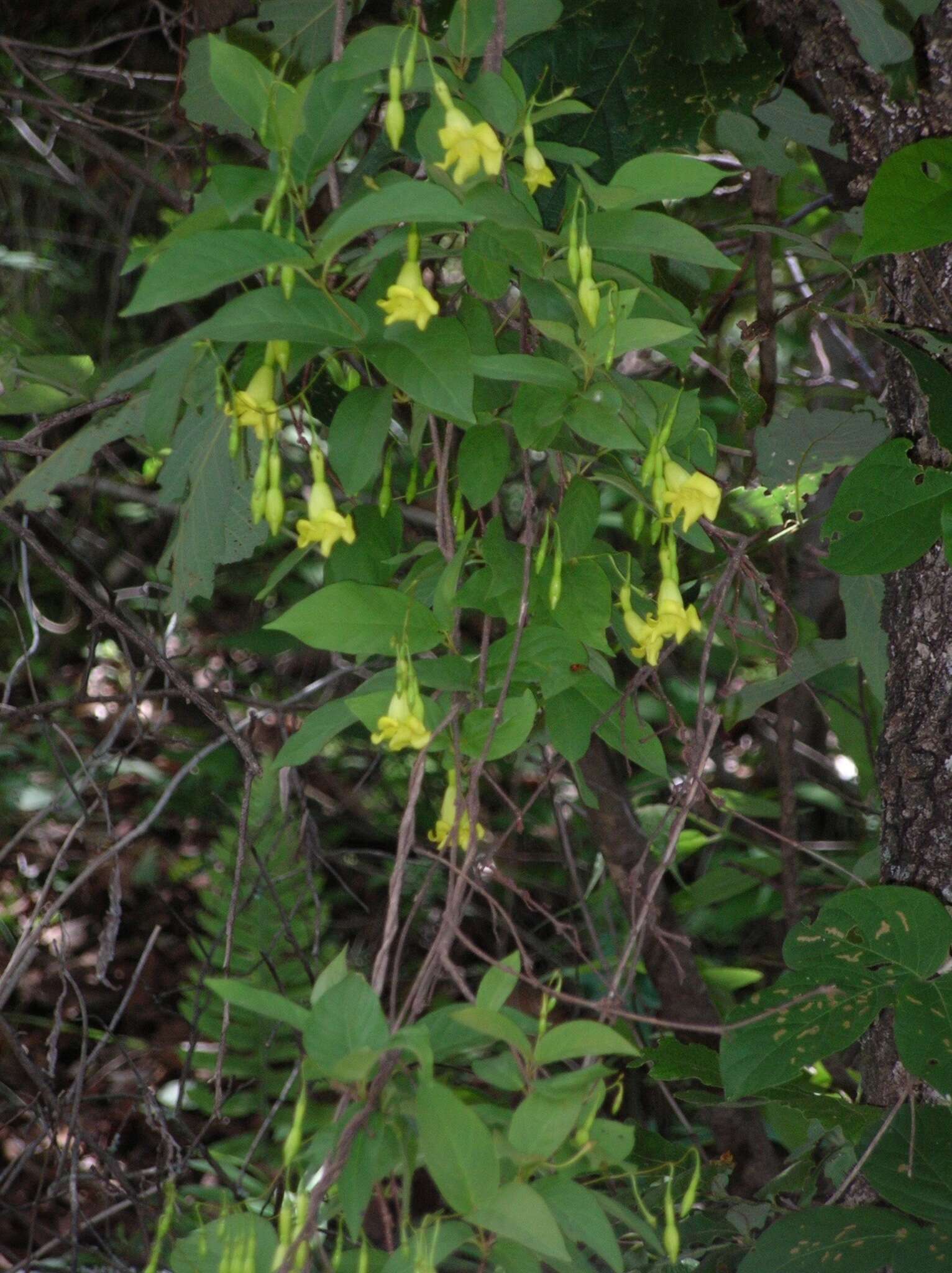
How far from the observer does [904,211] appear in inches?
35.6

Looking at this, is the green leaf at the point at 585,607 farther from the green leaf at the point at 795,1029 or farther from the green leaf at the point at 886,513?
the green leaf at the point at 795,1029

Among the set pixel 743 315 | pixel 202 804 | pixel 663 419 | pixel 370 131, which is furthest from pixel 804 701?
pixel 663 419

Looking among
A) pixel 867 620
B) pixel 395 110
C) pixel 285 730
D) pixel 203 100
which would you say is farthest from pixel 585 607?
pixel 285 730

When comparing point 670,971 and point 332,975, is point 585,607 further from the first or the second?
point 670,971

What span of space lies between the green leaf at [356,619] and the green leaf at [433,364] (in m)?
0.16

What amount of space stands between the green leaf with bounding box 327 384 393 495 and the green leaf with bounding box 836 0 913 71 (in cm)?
57

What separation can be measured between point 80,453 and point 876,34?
84 centimetres

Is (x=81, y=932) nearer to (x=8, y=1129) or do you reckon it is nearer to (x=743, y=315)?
(x=8, y=1129)

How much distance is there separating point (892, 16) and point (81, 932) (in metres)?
2.34

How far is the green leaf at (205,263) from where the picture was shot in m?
0.66

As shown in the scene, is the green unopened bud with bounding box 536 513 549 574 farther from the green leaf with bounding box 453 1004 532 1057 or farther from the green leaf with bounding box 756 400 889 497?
the green leaf with bounding box 756 400 889 497

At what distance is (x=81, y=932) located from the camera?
2596 millimetres

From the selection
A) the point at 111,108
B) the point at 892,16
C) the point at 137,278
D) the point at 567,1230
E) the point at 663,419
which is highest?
the point at 892,16

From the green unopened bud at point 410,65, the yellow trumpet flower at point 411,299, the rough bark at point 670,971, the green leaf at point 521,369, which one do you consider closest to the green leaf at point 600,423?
the green leaf at point 521,369
